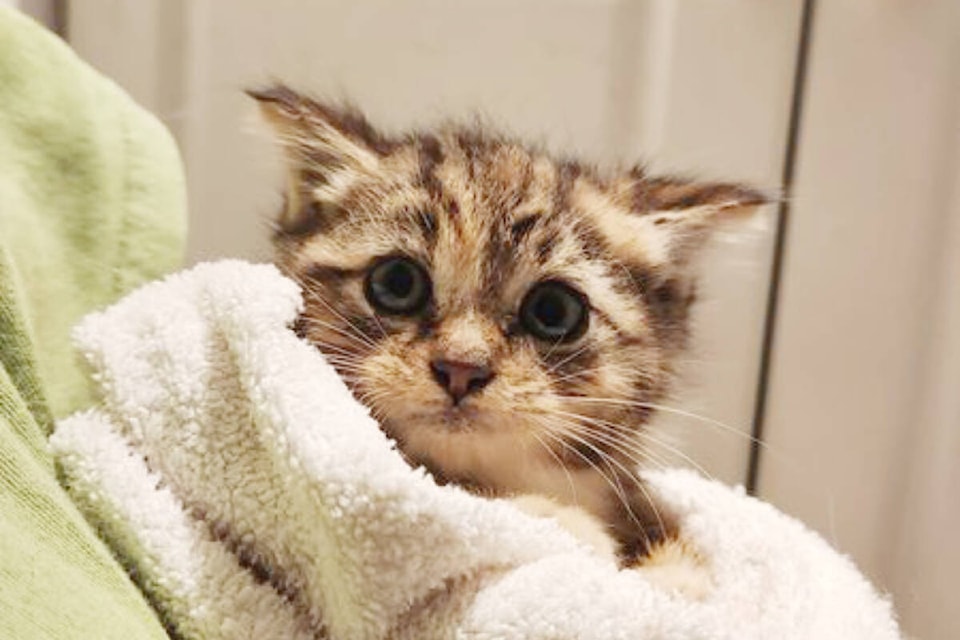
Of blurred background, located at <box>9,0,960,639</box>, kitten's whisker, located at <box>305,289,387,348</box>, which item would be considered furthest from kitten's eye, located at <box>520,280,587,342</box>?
blurred background, located at <box>9,0,960,639</box>

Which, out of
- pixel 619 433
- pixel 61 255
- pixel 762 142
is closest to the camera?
pixel 61 255

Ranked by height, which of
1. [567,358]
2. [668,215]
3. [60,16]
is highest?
[60,16]

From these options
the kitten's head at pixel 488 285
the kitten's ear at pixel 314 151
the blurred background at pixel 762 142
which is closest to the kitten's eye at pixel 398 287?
the kitten's head at pixel 488 285

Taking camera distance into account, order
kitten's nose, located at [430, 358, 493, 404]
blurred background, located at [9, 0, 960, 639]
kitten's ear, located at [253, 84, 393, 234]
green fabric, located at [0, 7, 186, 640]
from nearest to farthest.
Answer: green fabric, located at [0, 7, 186, 640], kitten's nose, located at [430, 358, 493, 404], kitten's ear, located at [253, 84, 393, 234], blurred background, located at [9, 0, 960, 639]

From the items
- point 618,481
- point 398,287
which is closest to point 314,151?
point 398,287

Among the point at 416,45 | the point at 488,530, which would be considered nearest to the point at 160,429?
the point at 488,530

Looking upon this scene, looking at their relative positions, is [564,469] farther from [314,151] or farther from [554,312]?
[314,151]

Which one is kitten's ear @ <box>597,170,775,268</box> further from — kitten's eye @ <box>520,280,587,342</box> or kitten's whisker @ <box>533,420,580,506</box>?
kitten's whisker @ <box>533,420,580,506</box>
